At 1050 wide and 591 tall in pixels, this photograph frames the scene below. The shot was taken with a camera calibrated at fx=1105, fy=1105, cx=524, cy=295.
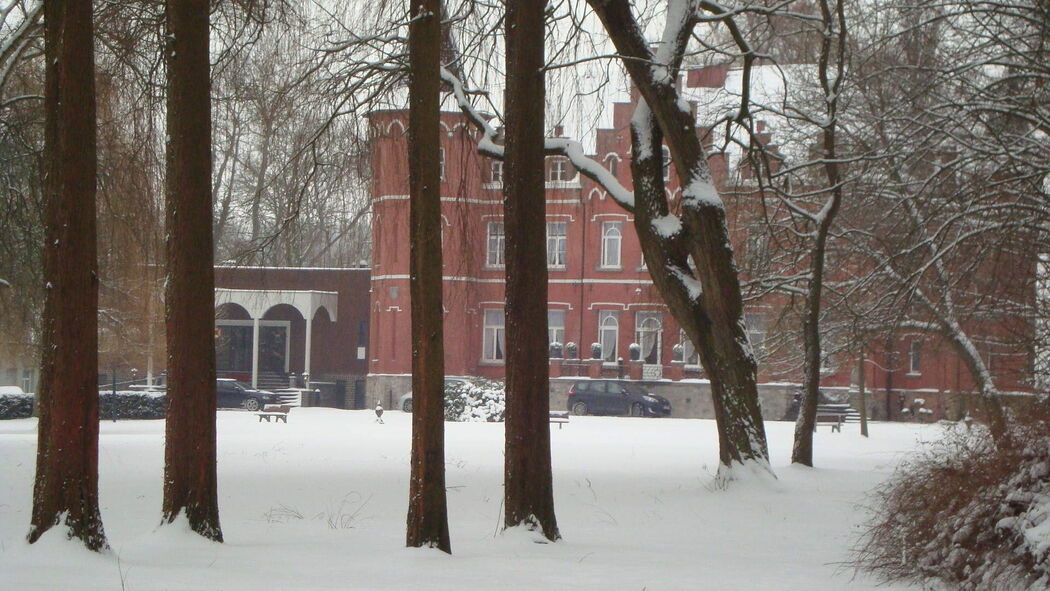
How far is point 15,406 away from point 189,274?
29.5 metres

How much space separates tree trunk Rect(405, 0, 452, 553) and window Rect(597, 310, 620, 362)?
125ft

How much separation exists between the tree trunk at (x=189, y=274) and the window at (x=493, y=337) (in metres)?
37.6

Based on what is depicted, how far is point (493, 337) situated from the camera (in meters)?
46.4

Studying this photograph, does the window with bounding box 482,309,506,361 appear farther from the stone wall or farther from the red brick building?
the stone wall

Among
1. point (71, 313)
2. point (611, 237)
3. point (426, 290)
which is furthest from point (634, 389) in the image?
point (71, 313)

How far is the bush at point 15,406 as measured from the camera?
3434 centimetres

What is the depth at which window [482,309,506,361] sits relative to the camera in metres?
46.3

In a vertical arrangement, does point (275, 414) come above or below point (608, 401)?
above

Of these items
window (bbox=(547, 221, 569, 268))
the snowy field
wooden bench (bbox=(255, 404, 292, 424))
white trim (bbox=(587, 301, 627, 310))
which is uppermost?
window (bbox=(547, 221, 569, 268))

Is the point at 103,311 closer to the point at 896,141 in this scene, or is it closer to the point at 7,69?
the point at 7,69

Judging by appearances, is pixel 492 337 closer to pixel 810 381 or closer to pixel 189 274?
pixel 810 381

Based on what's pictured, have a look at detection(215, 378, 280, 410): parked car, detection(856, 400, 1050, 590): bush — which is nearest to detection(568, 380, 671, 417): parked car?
detection(215, 378, 280, 410): parked car

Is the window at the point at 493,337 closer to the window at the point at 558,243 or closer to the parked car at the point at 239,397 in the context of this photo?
the window at the point at 558,243

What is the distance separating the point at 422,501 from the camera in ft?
27.4
